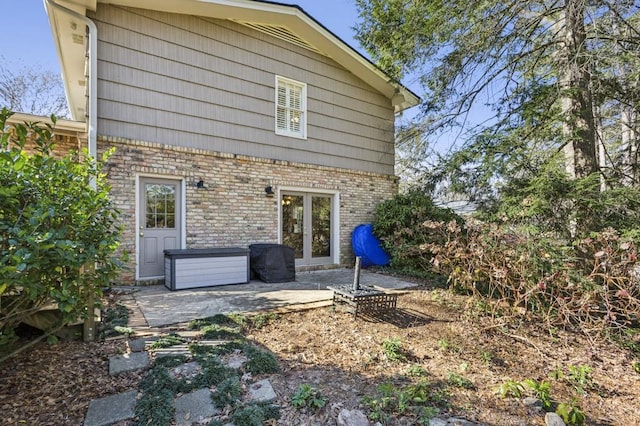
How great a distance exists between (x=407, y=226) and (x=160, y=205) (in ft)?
17.9

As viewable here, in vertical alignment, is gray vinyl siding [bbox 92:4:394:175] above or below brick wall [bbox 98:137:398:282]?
above

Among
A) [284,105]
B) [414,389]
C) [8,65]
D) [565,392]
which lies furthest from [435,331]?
[8,65]

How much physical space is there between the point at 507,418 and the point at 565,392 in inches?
39.8

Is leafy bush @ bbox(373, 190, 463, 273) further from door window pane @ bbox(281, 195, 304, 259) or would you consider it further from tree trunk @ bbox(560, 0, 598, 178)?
tree trunk @ bbox(560, 0, 598, 178)

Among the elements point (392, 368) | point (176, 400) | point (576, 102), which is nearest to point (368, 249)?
point (576, 102)

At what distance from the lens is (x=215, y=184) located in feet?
21.3

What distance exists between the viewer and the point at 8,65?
13797 millimetres

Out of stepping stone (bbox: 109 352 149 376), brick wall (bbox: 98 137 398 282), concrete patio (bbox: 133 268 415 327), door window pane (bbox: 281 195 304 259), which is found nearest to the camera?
stepping stone (bbox: 109 352 149 376)

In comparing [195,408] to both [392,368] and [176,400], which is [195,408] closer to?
[176,400]

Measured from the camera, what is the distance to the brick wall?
5578mm

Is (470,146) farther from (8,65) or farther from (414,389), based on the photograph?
(8,65)

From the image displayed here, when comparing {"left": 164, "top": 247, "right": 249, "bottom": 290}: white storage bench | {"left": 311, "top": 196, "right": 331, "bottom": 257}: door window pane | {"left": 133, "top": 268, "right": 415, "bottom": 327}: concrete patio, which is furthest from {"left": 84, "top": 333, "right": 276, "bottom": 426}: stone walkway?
{"left": 311, "top": 196, "right": 331, "bottom": 257}: door window pane

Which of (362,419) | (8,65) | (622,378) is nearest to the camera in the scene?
(362,419)

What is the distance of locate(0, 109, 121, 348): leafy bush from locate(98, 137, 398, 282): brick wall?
2.77 metres
